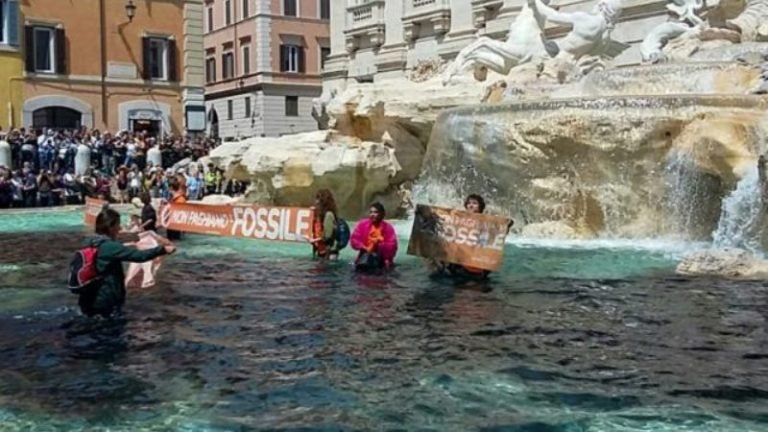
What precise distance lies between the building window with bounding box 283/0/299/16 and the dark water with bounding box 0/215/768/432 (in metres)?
43.5

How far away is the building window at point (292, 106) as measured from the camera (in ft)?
173

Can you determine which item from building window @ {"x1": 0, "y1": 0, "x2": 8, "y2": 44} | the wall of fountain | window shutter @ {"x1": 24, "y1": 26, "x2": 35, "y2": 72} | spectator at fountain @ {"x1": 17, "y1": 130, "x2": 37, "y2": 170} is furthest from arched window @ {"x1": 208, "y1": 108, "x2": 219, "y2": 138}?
the wall of fountain

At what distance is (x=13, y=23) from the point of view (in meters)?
30.8

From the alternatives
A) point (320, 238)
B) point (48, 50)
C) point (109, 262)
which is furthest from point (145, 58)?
point (109, 262)

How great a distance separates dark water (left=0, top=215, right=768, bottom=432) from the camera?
17.4 feet

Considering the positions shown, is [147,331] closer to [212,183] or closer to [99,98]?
[212,183]

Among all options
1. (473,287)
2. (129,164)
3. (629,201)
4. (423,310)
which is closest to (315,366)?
(423,310)

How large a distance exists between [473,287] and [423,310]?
4.12 ft

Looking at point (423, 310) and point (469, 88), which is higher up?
point (469, 88)

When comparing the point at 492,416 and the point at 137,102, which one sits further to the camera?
the point at 137,102

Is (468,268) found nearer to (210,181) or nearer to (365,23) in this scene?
(210,181)

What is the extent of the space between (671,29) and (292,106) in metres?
36.1

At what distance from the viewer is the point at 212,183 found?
2380cm

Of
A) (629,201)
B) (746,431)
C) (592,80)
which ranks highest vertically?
(592,80)
